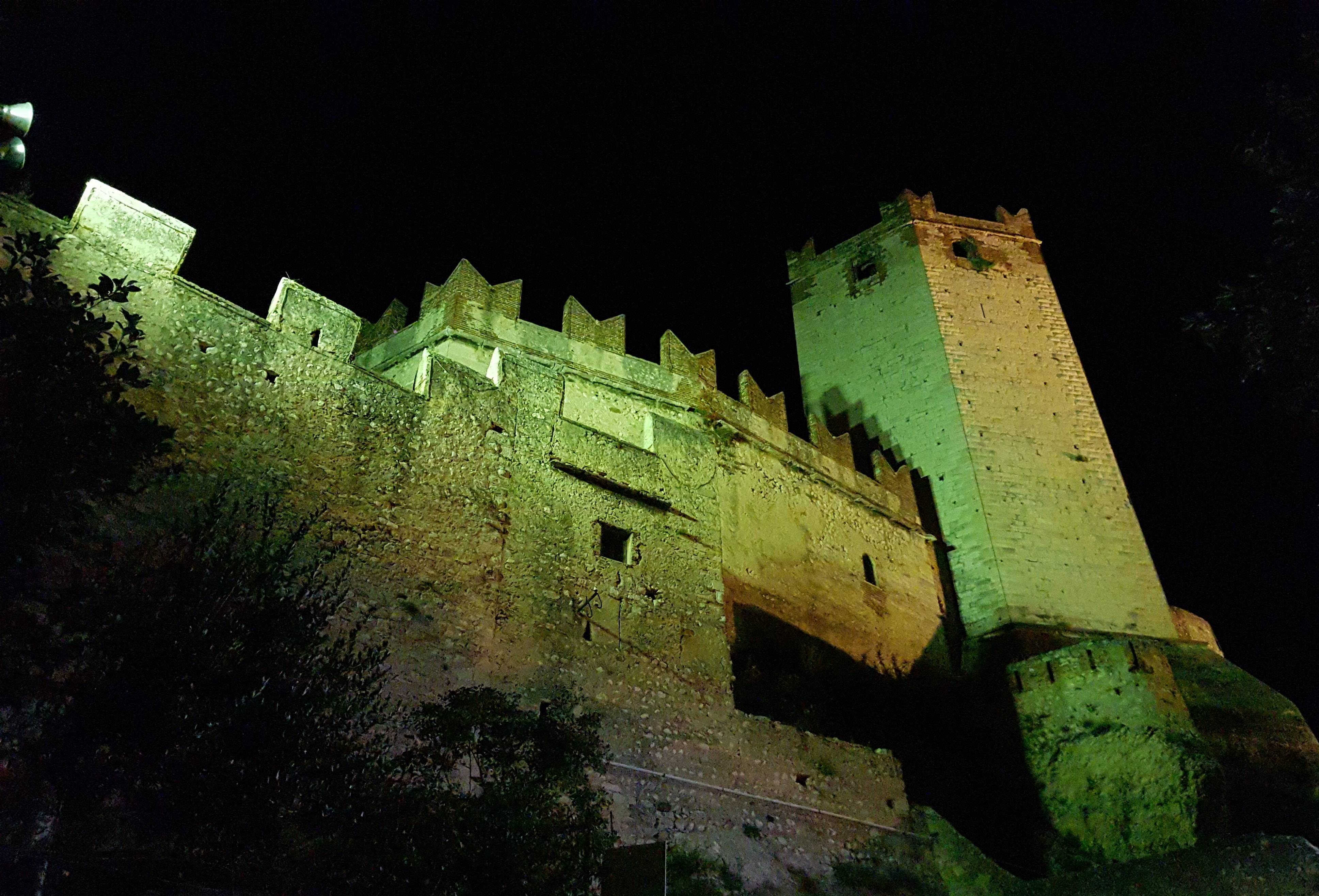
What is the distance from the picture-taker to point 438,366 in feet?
30.7

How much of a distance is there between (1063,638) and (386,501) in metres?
11.5

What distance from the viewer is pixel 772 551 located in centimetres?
1298

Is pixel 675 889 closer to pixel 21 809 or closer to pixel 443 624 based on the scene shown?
pixel 443 624

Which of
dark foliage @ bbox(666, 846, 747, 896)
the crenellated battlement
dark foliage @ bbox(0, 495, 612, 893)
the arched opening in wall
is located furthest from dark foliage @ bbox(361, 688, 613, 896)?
the crenellated battlement

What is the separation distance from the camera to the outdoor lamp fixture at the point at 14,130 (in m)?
5.85

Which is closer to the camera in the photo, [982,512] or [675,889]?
[675,889]

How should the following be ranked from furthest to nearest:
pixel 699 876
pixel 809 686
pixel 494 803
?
pixel 809 686
pixel 699 876
pixel 494 803

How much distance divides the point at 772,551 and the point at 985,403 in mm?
6735

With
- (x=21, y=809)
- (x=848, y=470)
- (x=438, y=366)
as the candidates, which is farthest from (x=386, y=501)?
(x=848, y=470)

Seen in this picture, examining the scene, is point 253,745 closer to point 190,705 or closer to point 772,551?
point 190,705

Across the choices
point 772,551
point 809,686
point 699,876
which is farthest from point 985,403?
point 699,876

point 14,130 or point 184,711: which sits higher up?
point 14,130

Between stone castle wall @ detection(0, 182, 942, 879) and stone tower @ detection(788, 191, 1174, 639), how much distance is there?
19.2 ft

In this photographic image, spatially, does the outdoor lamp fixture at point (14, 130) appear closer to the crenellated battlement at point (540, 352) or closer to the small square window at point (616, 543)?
the crenellated battlement at point (540, 352)
